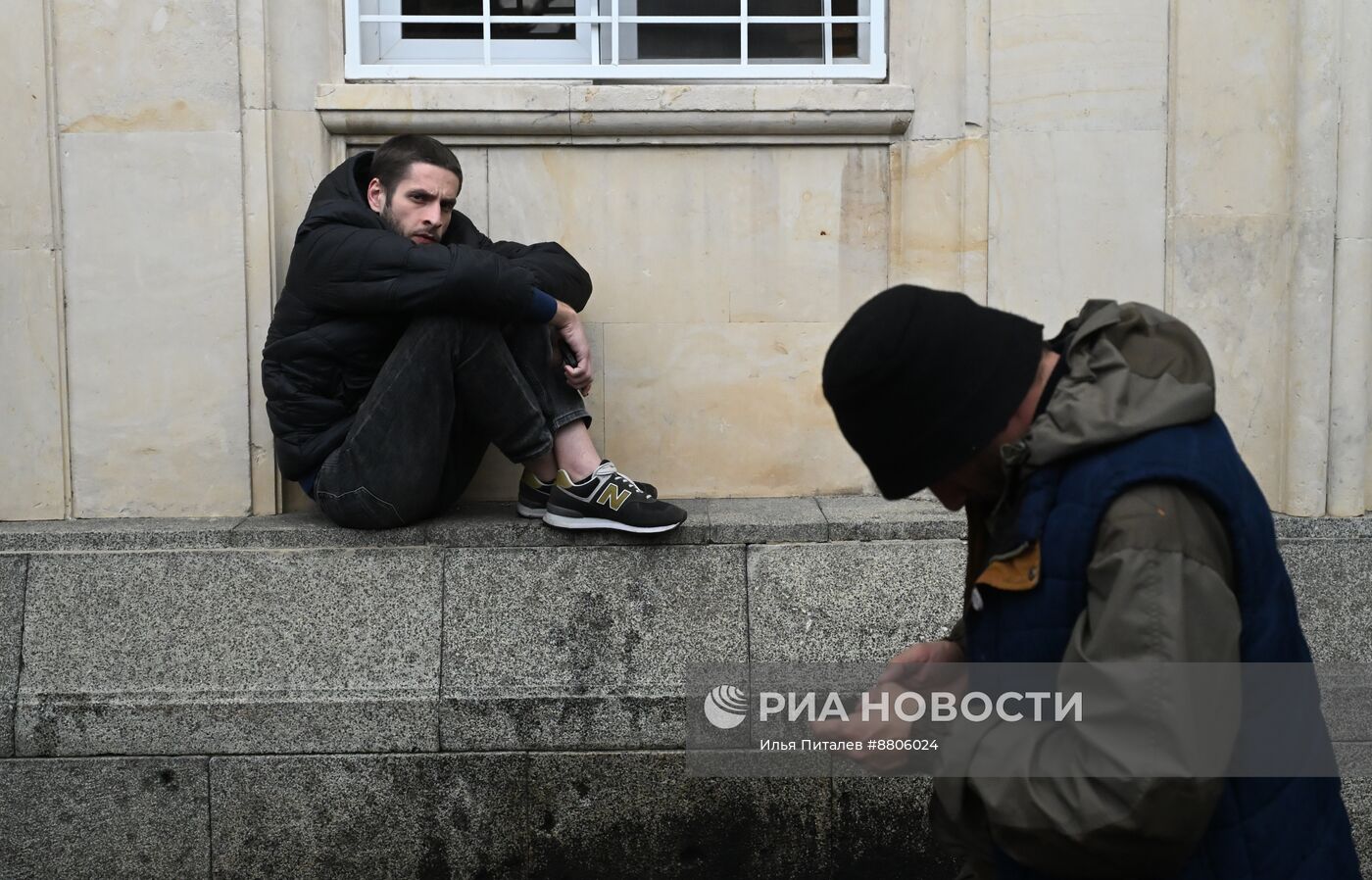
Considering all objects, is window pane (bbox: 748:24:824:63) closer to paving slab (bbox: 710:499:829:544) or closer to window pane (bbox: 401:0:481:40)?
window pane (bbox: 401:0:481:40)

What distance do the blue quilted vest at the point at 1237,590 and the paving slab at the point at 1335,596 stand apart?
2.77m

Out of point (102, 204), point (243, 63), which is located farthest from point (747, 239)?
point (102, 204)

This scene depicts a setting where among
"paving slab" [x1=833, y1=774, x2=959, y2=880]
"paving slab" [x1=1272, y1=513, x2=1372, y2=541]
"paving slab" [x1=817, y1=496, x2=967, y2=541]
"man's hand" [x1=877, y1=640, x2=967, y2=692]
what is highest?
"man's hand" [x1=877, y1=640, x2=967, y2=692]

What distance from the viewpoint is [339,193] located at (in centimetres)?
446

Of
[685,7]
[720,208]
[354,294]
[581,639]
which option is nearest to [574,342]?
[354,294]

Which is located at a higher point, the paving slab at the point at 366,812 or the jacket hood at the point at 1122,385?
the jacket hood at the point at 1122,385

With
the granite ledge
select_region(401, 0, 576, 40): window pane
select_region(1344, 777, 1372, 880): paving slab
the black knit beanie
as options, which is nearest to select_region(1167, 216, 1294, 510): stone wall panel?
the granite ledge

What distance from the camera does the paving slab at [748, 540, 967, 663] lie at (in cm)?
433

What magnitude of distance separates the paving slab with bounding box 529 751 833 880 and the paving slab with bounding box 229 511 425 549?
854mm

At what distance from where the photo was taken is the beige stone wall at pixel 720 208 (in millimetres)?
4742

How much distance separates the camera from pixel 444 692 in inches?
167

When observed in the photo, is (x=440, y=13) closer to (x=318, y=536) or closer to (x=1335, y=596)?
(x=318, y=536)

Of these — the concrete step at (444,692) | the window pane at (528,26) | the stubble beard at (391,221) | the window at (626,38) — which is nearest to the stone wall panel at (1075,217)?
the window at (626,38)

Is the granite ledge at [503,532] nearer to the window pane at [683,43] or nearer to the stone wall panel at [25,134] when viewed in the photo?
the stone wall panel at [25,134]
